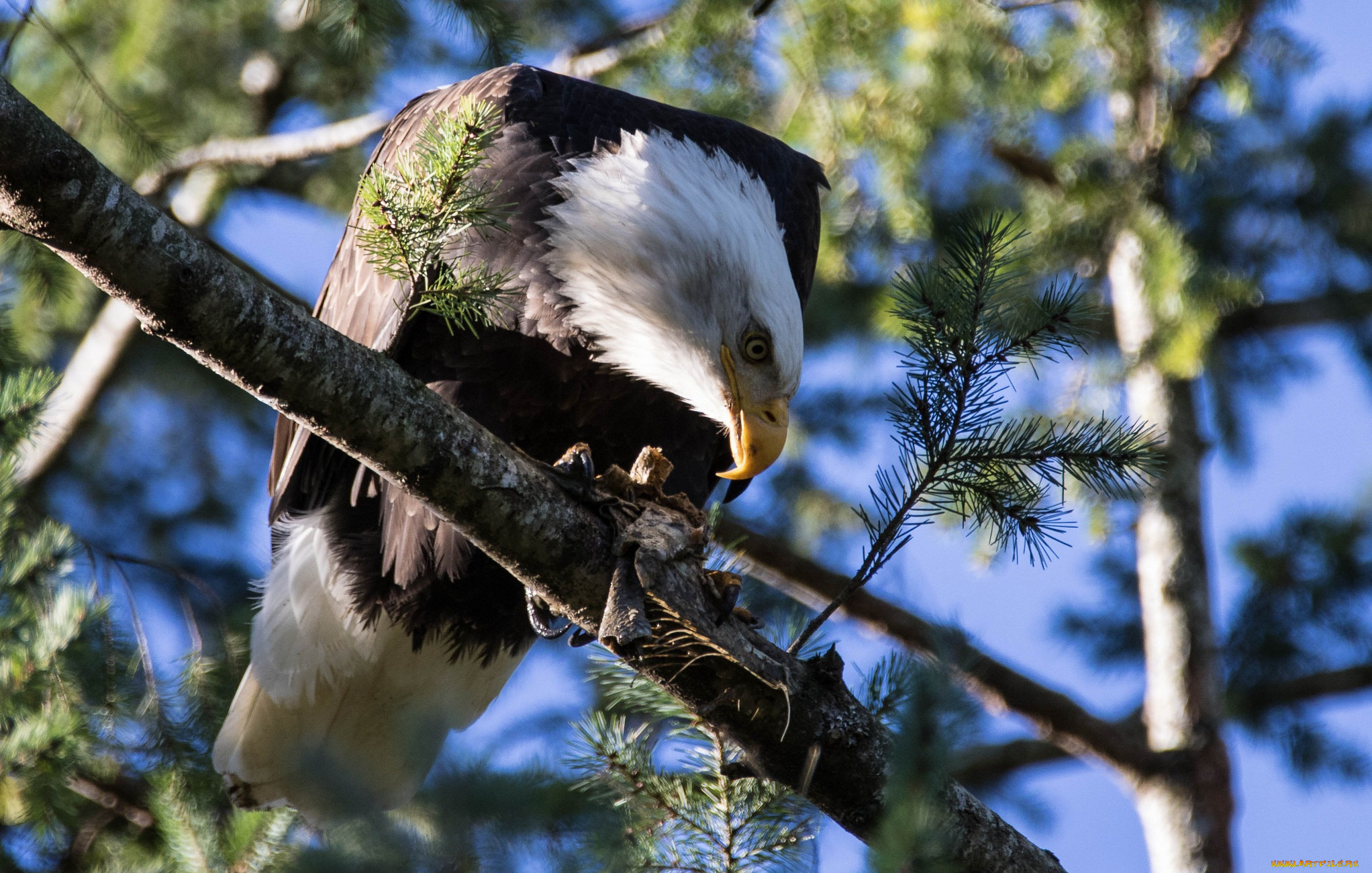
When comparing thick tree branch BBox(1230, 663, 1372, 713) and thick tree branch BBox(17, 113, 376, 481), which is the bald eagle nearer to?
thick tree branch BBox(17, 113, 376, 481)

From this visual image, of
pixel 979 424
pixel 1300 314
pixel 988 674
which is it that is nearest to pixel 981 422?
pixel 979 424

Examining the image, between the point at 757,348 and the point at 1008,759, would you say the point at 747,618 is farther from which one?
the point at 1008,759

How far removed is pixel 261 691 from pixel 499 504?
5.93 ft

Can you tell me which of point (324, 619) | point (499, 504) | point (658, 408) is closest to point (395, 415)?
point (499, 504)

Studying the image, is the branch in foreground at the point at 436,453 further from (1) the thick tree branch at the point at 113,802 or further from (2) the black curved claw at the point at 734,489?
(1) the thick tree branch at the point at 113,802

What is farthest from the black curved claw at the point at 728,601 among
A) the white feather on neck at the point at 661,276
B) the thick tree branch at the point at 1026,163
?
the thick tree branch at the point at 1026,163

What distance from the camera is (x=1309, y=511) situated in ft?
15.2

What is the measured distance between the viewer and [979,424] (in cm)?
194

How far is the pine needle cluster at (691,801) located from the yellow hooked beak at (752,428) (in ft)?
1.79

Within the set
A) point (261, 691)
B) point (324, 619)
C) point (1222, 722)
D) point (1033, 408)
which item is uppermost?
point (1033, 408)

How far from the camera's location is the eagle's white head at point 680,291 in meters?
2.59

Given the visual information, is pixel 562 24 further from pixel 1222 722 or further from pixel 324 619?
pixel 1222 722

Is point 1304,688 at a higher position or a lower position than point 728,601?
higher

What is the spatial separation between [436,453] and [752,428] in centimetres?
91
